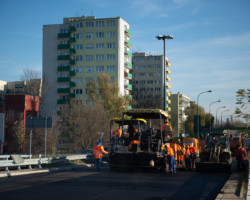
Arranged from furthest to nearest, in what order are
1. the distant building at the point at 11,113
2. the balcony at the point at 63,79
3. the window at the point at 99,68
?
the balcony at the point at 63,79
the window at the point at 99,68
the distant building at the point at 11,113

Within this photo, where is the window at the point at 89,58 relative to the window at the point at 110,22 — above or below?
below

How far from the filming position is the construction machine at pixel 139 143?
1855 cm

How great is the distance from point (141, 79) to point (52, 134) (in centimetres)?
6886

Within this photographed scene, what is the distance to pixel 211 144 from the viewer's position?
20562 mm

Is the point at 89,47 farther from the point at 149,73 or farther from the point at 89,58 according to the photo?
the point at 149,73

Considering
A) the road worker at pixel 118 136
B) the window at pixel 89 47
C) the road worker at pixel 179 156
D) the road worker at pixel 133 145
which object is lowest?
the road worker at pixel 179 156

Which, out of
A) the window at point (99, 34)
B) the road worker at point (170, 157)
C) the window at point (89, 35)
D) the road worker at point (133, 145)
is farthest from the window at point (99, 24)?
the road worker at point (170, 157)

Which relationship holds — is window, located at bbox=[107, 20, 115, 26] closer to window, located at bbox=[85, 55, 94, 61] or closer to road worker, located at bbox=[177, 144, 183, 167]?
window, located at bbox=[85, 55, 94, 61]

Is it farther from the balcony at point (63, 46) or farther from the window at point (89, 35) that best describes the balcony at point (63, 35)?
the window at point (89, 35)

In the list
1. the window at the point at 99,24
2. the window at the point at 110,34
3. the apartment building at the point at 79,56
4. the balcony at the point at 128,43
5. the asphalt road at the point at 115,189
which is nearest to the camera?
the asphalt road at the point at 115,189

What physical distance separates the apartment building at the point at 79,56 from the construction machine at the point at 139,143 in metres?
52.1

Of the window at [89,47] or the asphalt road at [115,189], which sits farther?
the window at [89,47]

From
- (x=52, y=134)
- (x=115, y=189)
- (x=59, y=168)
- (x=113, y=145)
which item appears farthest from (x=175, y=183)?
(x=52, y=134)

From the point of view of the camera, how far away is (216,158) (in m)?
19.8
